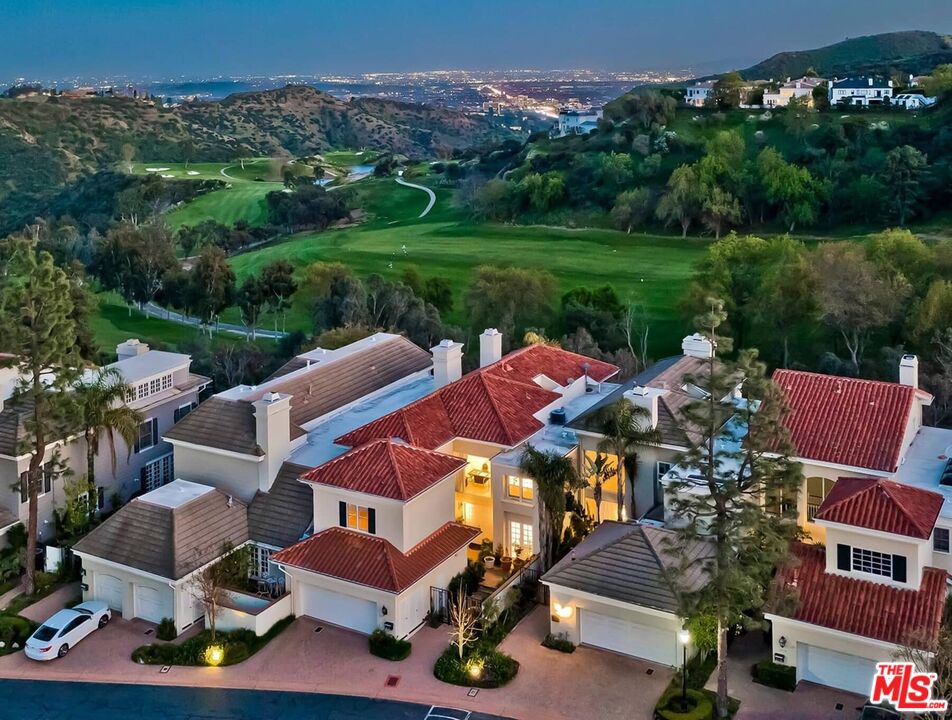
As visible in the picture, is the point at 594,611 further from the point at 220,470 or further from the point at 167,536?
the point at 220,470

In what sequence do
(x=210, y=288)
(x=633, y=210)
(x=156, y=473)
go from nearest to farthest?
(x=156, y=473) → (x=210, y=288) → (x=633, y=210)

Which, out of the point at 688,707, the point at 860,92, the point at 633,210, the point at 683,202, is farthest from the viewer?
the point at 860,92

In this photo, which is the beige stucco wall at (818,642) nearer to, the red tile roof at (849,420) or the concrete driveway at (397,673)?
the concrete driveway at (397,673)

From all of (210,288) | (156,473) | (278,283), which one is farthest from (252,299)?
(156,473)

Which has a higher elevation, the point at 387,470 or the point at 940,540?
the point at 387,470

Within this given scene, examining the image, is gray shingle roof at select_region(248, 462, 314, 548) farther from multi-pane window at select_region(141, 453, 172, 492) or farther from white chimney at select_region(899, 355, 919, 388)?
white chimney at select_region(899, 355, 919, 388)

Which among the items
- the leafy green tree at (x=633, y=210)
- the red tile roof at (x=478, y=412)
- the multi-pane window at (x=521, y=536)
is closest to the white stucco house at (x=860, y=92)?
the leafy green tree at (x=633, y=210)

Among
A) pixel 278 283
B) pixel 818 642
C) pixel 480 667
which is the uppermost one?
pixel 278 283

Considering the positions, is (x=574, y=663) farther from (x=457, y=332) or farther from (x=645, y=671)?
(x=457, y=332)
